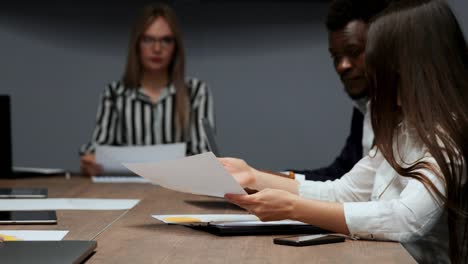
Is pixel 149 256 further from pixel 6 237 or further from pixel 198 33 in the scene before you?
pixel 198 33

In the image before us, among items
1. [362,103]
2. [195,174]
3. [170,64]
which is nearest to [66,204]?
[195,174]

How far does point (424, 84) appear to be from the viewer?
5.82 feet

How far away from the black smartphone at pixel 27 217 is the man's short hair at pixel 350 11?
1211 millimetres

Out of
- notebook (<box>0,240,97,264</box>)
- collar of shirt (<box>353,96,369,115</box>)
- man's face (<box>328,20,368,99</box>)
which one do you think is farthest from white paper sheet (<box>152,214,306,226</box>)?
collar of shirt (<box>353,96,369,115</box>)

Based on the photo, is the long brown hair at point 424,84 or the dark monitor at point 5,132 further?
the dark monitor at point 5,132

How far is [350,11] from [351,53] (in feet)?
0.56

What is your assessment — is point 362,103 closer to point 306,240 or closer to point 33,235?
point 306,240

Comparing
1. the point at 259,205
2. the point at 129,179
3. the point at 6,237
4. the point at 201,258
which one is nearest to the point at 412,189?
the point at 259,205

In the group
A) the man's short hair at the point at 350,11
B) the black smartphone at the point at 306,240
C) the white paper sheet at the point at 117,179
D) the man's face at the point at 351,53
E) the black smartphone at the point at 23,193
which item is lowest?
the white paper sheet at the point at 117,179

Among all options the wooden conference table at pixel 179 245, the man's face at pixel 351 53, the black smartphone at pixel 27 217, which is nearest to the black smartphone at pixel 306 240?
the wooden conference table at pixel 179 245

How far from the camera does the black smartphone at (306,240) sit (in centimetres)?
157

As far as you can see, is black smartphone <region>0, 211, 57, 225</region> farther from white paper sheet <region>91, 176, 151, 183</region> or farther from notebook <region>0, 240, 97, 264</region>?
white paper sheet <region>91, 176, 151, 183</region>

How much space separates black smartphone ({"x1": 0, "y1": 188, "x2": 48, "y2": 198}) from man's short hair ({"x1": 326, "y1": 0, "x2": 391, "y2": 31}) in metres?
1.10

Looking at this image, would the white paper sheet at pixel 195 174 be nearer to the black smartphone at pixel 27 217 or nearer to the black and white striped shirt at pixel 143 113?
the black smartphone at pixel 27 217
